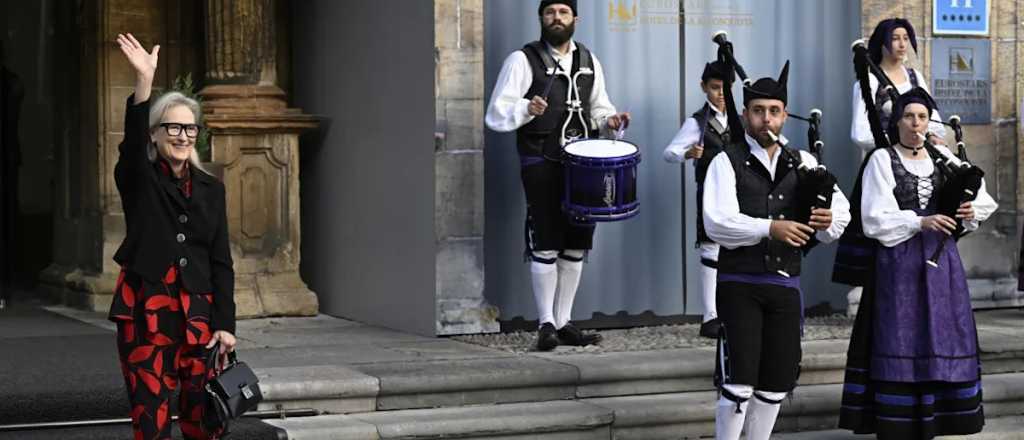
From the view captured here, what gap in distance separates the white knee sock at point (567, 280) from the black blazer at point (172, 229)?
3.76 metres

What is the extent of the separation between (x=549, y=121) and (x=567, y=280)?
2.95ft

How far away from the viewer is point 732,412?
8.16 meters

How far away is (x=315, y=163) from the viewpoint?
42.5ft

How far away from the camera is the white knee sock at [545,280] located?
1048 cm

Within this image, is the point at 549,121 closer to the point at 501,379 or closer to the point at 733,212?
the point at 501,379

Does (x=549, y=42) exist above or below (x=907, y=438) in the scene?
above

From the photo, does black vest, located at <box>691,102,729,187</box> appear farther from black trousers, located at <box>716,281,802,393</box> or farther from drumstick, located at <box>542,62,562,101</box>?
black trousers, located at <box>716,281,802,393</box>

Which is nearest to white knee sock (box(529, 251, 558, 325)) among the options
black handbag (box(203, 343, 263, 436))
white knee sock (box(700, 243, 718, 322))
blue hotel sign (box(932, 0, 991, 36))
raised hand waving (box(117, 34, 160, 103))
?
white knee sock (box(700, 243, 718, 322))

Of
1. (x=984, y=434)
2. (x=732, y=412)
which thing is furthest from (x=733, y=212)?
(x=984, y=434)

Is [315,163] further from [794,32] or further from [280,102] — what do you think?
[794,32]

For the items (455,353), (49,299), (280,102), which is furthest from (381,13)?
(49,299)

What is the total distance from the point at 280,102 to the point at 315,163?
65 cm

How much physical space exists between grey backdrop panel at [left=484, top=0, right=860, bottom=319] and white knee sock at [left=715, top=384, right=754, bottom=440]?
3272 millimetres

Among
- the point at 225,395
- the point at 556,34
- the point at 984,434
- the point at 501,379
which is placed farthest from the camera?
the point at 556,34
